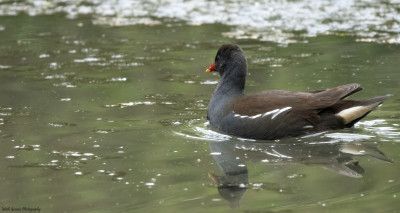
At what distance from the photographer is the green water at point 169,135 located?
550cm

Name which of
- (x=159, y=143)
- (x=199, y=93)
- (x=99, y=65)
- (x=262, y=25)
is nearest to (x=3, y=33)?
(x=99, y=65)

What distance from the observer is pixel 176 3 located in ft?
51.2

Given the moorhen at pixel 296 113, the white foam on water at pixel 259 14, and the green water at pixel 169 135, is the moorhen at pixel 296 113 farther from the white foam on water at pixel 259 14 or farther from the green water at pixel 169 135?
the white foam on water at pixel 259 14

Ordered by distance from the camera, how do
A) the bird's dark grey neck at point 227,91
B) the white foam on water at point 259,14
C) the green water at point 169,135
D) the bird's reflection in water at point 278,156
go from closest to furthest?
the green water at point 169,135
the bird's reflection in water at point 278,156
the bird's dark grey neck at point 227,91
the white foam on water at point 259,14

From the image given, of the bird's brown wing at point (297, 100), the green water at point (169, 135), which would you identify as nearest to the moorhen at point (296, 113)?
the bird's brown wing at point (297, 100)

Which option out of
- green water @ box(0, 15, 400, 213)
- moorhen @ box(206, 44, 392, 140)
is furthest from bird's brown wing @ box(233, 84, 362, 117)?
green water @ box(0, 15, 400, 213)

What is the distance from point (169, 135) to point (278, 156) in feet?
4.16

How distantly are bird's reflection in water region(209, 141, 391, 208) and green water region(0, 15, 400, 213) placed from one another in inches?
0.6

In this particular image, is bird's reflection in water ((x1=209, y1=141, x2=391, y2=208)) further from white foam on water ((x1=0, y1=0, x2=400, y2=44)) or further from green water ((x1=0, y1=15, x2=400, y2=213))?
white foam on water ((x1=0, y1=0, x2=400, y2=44))

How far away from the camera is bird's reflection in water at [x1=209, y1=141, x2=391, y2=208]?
5.90m

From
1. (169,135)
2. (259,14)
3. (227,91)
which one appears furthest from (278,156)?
(259,14)

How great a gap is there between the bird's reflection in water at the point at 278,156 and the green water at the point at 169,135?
0.05 feet

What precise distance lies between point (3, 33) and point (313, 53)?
5.70 meters

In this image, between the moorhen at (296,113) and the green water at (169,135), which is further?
the moorhen at (296,113)
